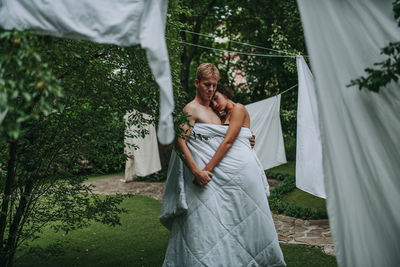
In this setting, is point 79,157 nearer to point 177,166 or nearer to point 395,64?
point 177,166

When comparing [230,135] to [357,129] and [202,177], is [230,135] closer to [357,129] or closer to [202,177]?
[202,177]

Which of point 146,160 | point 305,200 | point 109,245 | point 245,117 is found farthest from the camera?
point 146,160

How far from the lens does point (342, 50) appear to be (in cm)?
150

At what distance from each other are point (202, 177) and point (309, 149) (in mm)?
2042

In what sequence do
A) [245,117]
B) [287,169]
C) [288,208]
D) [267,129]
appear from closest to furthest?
1. [245,117]
2. [288,208]
3. [267,129]
4. [287,169]

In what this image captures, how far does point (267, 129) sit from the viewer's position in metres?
5.96

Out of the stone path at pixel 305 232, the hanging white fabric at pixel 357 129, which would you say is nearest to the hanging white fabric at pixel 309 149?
the stone path at pixel 305 232

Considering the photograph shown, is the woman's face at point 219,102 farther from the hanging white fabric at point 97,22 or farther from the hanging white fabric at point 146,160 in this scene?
the hanging white fabric at point 146,160

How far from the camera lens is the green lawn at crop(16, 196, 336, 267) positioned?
333 cm

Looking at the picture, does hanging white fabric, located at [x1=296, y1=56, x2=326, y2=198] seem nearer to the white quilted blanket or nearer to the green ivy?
the green ivy

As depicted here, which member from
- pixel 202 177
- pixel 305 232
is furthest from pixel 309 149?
pixel 202 177

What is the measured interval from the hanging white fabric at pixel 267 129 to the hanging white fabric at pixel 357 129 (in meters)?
4.34

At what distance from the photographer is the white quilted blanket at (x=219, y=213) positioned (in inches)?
96.7

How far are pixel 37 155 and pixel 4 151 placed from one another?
279 mm
